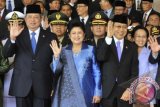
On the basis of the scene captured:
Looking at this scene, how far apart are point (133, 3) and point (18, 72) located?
431cm

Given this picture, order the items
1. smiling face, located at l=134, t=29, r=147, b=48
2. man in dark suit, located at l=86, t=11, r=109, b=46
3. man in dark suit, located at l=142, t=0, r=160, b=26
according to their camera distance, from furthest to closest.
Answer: man in dark suit, located at l=142, t=0, r=160, b=26
man in dark suit, located at l=86, t=11, r=109, b=46
smiling face, located at l=134, t=29, r=147, b=48

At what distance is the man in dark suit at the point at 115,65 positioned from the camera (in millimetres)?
5161

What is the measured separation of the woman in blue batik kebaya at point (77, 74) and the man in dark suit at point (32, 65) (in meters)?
0.18

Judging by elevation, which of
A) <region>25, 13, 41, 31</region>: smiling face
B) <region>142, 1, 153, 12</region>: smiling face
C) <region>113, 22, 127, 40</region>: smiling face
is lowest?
<region>113, 22, 127, 40</region>: smiling face

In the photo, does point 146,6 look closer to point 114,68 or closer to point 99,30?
point 99,30

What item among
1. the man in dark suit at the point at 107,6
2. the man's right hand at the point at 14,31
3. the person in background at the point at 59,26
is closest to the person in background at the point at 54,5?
the man in dark suit at the point at 107,6

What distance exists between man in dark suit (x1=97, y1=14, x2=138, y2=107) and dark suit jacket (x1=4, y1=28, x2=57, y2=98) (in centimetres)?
67

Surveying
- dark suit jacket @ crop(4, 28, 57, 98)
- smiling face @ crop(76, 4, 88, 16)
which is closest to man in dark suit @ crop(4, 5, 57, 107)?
dark suit jacket @ crop(4, 28, 57, 98)

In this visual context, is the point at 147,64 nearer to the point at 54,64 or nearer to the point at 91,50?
the point at 91,50

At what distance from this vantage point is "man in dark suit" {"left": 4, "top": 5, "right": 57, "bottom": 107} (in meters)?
5.12

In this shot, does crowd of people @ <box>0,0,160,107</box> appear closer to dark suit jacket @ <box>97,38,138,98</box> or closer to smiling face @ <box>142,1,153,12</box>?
dark suit jacket @ <box>97,38,138,98</box>

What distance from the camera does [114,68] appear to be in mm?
5203

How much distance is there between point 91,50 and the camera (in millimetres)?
5141

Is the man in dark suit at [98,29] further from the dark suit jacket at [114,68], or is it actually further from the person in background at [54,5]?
the person in background at [54,5]
